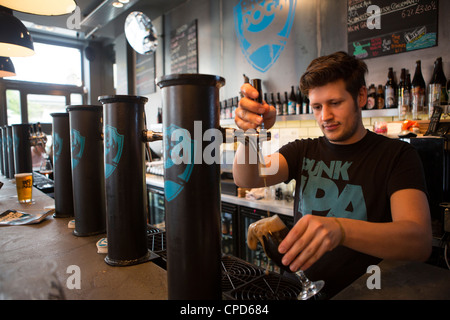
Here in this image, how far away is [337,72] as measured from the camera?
130cm

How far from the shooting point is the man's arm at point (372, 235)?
69cm

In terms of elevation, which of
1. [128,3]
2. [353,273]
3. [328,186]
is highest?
[128,3]

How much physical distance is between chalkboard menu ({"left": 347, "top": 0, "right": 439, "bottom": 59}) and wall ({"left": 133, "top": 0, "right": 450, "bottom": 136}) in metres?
0.05

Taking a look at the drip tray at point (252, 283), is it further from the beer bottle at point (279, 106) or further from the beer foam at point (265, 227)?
the beer bottle at point (279, 106)

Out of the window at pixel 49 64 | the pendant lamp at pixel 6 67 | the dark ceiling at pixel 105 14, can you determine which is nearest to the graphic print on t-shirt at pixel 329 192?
the pendant lamp at pixel 6 67

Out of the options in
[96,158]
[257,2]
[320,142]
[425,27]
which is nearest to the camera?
[96,158]

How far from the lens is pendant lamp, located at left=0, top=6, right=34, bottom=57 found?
6.21 ft

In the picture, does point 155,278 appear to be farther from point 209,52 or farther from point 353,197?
point 209,52

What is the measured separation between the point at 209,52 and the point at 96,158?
12.3ft

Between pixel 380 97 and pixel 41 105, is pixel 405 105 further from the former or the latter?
pixel 41 105

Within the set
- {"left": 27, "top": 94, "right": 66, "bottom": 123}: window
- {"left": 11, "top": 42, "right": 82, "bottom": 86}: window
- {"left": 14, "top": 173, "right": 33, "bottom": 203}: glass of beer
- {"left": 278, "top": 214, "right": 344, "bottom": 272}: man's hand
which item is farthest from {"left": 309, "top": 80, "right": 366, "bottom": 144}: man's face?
{"left": 27, "top": 94, "right": 66, "bottom": 123}: window

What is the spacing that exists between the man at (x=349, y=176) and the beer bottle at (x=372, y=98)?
135cm

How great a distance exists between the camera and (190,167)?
1.99 feet

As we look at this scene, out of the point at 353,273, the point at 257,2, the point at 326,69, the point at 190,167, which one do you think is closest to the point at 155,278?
the point at 190,167
